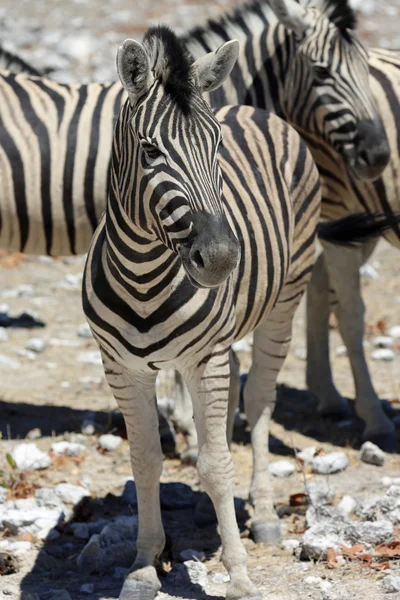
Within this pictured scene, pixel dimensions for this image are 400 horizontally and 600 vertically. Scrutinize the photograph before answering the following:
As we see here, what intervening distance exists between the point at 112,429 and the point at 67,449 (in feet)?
1.61

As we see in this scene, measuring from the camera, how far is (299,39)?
6328 millimetres

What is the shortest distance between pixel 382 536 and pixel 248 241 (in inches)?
59.2

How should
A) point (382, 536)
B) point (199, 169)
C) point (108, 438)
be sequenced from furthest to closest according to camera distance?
point (108, 438), point (382, 536), point (199, 169)

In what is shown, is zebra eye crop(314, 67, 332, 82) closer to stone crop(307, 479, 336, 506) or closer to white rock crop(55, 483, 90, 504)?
stone crop(307, 479, 336, 506)

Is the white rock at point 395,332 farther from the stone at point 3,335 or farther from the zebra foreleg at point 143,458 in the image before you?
the zebra foreleg at point 143,458

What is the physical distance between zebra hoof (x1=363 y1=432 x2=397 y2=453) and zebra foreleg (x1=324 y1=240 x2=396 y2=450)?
3cm

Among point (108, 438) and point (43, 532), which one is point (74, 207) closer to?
point (108, 438)

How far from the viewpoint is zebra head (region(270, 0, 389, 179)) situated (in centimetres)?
600

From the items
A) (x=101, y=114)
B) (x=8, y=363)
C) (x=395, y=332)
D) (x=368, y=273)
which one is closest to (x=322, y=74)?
(x=101, y=114)

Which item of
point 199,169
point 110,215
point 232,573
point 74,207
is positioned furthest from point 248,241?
point 74,207

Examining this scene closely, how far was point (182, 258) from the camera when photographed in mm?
3441

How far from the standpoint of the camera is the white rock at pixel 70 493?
5.22 m

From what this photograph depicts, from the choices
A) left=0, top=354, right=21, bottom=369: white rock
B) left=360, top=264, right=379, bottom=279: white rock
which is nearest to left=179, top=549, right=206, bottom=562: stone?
left=0, top=354, right=21, bottom=369: white rock

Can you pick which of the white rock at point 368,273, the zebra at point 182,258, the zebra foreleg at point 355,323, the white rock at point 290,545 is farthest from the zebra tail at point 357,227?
the white rock at point 368,273
